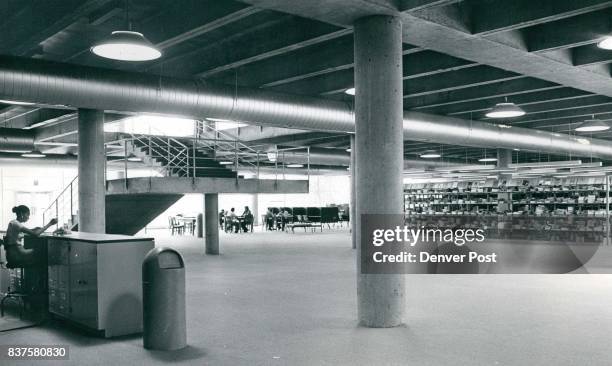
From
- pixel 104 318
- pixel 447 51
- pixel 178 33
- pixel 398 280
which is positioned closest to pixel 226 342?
pixel 104 318

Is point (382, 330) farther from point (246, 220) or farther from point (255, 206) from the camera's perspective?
point (255, 206)

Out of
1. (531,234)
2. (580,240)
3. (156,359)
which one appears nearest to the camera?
(156,359)

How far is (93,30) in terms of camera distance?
8555 mm

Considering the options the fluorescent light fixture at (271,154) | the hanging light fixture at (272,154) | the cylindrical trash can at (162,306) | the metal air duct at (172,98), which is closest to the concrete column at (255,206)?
the hanging light fixture at (272,154)

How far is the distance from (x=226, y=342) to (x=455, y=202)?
55.8 feet

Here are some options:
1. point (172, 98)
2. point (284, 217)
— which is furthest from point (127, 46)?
point (284, 217)

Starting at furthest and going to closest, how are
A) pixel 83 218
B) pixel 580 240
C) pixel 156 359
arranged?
pixel 580 240 < pixel 83 218 < pixel 156 359

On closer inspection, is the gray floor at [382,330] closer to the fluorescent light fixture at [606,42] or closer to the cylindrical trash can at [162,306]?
the cylindrical trash can at [162,306]

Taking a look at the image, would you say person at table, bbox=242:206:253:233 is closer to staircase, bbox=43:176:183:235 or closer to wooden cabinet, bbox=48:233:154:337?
staircase, bbox=43:176:183:235

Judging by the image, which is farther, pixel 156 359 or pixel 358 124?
pixel 358 124

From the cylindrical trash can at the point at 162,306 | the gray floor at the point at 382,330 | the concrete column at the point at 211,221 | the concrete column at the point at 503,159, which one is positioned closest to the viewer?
the gray floor at the point at 382,330

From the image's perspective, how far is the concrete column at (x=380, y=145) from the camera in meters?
6.42

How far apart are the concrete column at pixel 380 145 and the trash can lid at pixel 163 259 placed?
2103mm

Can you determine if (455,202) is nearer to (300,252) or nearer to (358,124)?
(300,252)
